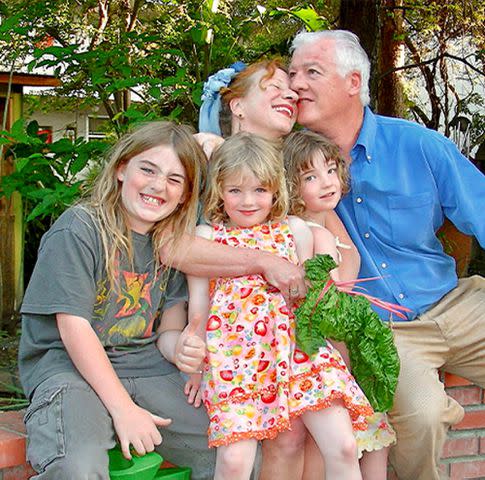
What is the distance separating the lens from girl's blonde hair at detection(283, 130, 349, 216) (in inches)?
114

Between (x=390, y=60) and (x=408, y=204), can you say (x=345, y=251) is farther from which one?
(x=390, y=60)

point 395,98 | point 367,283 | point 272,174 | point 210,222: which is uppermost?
point 395,98

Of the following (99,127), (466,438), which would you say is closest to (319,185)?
(466,438)

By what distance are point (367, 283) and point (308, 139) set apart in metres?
0.66

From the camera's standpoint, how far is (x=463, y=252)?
4395 millimetres

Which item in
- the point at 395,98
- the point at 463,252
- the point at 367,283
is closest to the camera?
the point at 367,283

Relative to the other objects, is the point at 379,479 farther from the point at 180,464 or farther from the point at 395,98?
the point at 395,98

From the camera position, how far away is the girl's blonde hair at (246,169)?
2.69 meters

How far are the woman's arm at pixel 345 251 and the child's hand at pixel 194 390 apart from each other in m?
0.73

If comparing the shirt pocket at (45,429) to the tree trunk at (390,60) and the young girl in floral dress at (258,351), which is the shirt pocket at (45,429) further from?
the tree trunk at (390,60)

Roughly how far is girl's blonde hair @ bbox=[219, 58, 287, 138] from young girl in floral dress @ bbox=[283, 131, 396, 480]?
38 centimetres

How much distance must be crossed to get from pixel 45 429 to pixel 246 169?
1.05m

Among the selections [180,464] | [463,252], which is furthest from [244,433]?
[463,252]

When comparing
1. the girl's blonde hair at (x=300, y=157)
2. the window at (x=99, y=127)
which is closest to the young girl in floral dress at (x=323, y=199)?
the girl's blonde hair at (x=300, y=157)
